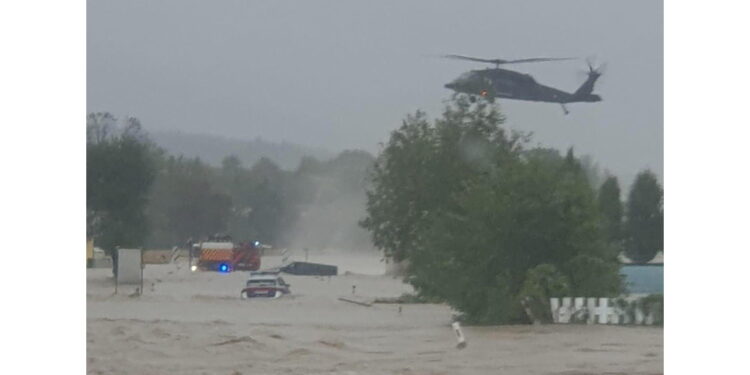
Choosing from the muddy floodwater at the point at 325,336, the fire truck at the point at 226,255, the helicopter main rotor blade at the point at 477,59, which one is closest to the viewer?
the helicopter main rotor blade at the point at 477,59

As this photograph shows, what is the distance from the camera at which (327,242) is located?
1328cm

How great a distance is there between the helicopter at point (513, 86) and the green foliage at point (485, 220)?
187 mm

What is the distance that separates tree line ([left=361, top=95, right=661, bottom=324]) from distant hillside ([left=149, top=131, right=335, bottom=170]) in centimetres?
67

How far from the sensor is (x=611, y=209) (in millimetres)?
13344

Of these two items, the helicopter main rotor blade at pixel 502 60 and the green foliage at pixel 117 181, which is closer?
the helicopter main rotor blade at pixel 502 60

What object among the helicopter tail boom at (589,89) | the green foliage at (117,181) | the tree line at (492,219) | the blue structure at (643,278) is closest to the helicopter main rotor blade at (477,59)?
the tree line at (492,219)

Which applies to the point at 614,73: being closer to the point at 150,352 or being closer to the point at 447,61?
the point at 447,61

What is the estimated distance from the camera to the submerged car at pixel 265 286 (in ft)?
43.2

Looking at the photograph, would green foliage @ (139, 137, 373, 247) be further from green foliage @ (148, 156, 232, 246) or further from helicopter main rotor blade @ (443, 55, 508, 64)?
helicopter main rotor blade @ (443, 55, 508, 64)

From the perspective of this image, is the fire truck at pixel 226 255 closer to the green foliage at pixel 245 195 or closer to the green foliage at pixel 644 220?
the green foliage at pixel 245 195

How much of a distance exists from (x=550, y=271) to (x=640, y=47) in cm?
193

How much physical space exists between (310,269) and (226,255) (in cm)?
69

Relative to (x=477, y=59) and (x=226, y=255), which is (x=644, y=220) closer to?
(x=477, y=59)

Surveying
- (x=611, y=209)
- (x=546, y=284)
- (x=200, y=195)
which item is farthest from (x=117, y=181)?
(x=611, y=209)
